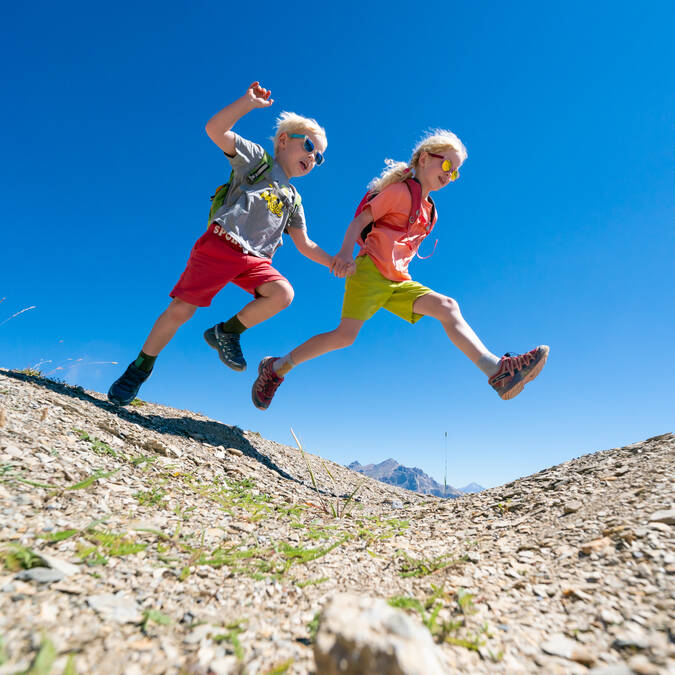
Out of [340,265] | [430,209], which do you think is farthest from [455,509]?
[430,209]

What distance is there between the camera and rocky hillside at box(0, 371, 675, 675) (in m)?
1.17

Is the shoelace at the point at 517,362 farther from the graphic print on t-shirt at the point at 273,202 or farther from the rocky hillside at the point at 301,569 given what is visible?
the graphic print on t-shirt at the point at 273,202

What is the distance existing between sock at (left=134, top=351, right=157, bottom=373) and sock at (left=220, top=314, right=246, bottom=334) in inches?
32.9

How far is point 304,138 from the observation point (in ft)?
15.8

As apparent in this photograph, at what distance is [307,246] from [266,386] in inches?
68.6

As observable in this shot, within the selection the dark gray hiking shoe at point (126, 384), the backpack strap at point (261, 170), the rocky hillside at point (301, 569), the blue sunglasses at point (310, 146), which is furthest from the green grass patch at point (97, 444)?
the blue sunglasses at point (310, 146)

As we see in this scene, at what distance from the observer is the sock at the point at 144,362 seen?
175 inches

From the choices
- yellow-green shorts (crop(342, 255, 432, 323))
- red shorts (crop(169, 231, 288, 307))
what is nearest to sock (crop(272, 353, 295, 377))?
yellow-green shorts (crop(342, 255, 432, 323))

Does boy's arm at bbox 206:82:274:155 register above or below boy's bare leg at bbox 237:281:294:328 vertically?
above

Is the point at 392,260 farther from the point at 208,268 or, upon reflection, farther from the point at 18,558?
the point at 18,558

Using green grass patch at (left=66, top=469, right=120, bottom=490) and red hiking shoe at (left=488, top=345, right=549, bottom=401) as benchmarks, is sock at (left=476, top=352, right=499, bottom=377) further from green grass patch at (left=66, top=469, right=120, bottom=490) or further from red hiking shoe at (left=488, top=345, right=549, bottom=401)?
green grass patch at (left=66, top=469, right=120, bottom=490)

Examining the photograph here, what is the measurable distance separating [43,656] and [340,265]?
389 centimetres

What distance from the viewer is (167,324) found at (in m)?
4.33

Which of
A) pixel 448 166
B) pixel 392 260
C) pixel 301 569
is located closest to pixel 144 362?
pixel 392 260
